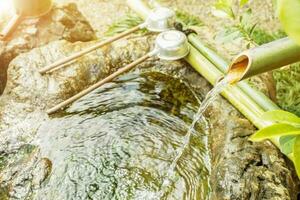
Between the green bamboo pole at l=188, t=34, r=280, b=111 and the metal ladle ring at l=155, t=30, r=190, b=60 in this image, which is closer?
the green bamboo pole at l=188, t=34, r=280, b=111

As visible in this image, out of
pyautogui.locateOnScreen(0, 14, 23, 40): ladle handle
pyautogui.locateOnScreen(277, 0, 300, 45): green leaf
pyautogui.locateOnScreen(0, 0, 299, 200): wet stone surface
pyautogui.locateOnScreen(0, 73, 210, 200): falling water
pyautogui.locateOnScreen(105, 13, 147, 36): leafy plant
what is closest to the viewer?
pyautogui.locateOnScreen(277, 0, 300, 45): green leaf

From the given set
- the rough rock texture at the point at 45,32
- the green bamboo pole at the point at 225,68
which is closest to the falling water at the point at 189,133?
the green bamboo pole at the point at 225,68

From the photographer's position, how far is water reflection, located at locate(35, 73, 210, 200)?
116 inches

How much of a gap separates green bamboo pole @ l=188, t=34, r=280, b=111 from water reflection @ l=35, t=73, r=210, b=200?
357mm

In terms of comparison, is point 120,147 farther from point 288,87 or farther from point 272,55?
point 288,87

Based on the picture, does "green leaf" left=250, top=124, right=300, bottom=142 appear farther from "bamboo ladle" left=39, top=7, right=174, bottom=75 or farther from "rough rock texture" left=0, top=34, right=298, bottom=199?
"bamboo ladle" left=39, top=7, right=174, bottom=75

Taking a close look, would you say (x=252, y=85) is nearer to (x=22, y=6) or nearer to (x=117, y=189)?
(x=117, y=189)

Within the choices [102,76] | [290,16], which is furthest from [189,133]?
[290,16]

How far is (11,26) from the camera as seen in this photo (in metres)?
4.17

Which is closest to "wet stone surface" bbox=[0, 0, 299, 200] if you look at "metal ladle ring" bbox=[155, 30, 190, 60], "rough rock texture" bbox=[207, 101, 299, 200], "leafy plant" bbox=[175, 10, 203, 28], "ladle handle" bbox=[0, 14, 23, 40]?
"rough rock texture" bbox=[207, 101, 299, 200]

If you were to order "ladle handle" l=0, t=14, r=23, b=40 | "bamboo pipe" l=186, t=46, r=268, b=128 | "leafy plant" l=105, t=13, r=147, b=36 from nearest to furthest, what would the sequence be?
1. "bamboo pipe" l=186, t=46, r=268, b=128
2. "ladle handle" l=0, t=14, r=23, b=40
3. "leafy plant" l=105, t=13, r=147, b=36

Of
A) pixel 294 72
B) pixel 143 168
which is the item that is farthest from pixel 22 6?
pixel 294 72

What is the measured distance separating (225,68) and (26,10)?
2.28m

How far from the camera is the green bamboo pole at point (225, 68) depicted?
Result: 3.07 meters
